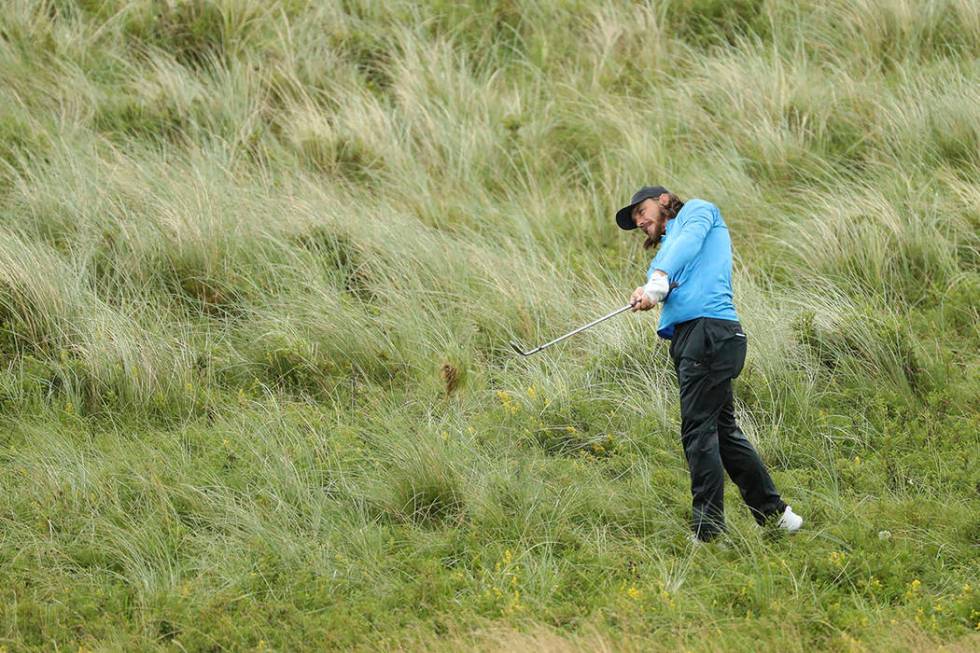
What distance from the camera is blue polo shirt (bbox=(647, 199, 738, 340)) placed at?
19.6 feet

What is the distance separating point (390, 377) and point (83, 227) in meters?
2.90

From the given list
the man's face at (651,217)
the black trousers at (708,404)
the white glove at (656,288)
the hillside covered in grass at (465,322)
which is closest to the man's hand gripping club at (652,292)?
the white glove at (656,288)

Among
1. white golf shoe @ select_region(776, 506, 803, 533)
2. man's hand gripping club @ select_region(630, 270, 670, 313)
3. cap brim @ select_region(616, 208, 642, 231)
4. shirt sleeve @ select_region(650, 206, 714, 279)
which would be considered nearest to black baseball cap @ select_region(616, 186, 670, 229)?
cap brim @ select_region(616, 208, 642, 231)

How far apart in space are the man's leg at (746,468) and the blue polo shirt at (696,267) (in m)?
0.52

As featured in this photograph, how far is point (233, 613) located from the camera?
19.0ft

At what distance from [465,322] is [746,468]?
285 centimetres

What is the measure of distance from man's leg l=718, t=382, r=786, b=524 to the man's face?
95cm

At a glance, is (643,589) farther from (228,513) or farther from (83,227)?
(83,227)

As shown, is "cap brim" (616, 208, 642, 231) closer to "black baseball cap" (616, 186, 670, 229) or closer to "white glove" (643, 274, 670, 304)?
"black baseball cap" (616, 186, 670, 229)

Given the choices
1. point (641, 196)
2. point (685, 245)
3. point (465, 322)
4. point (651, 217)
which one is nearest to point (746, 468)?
point (685, 245)

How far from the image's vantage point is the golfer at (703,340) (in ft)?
19.7

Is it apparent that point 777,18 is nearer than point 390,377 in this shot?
No

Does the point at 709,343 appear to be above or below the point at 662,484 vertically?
above

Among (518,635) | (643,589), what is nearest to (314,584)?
(518,635)
